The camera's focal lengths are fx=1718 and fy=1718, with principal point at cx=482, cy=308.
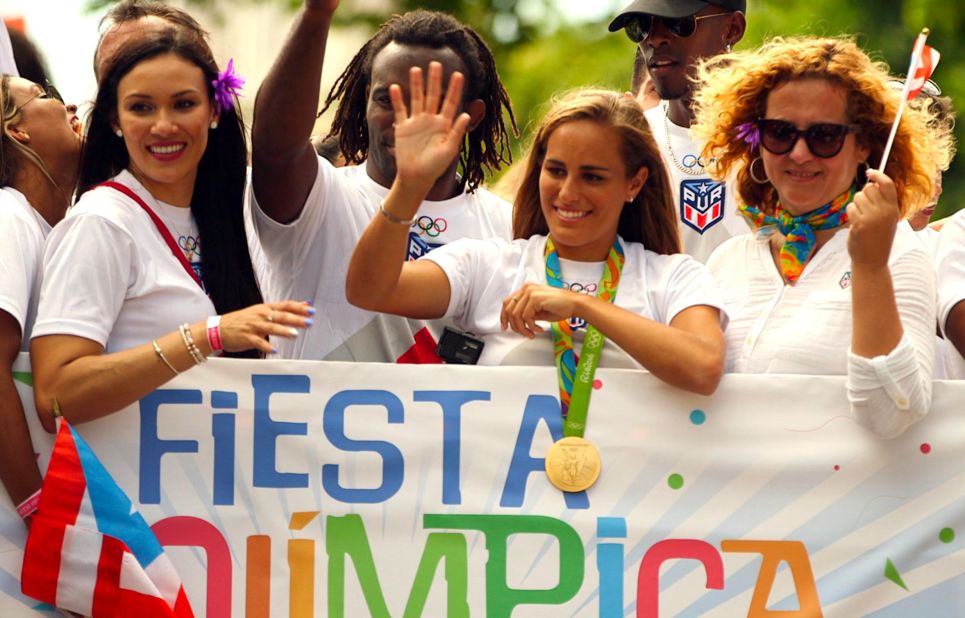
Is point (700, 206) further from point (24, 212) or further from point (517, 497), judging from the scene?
point (24, 212)

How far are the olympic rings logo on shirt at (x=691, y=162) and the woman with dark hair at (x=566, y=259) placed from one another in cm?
107

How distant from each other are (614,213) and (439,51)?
1039 mm

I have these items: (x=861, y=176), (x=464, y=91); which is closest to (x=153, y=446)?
(x=464, y=91)

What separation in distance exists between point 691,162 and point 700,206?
192 millimetres

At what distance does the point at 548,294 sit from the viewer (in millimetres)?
4465

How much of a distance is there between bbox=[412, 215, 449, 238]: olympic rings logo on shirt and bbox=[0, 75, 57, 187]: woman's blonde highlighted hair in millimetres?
1114

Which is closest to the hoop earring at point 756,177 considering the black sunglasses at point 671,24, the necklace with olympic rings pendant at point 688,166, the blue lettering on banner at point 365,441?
the necklace with olympic rings pendant at point 688,166

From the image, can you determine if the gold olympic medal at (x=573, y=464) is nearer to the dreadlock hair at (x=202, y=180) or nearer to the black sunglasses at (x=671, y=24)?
the dreadlock hair at (x=202, y=180)

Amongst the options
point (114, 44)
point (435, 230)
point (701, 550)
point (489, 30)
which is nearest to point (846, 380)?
point (701, 550)

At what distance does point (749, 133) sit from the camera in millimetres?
4977

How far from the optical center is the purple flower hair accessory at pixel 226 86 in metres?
5.02

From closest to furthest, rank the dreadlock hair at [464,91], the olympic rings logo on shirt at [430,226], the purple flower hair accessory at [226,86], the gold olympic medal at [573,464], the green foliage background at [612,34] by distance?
1. the gold olympic medal at [573,464]
2. the purple flower hair accessory at [226,86]
3. the olympic rings logo on shirt at [430,226]
4. the dreadlock hair at [464,91]
5. the green foliage background at [612,34]

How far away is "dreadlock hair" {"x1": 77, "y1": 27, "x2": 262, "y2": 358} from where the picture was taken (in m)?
4.89

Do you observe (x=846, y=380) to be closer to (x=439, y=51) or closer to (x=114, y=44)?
(x=439, y=51)
